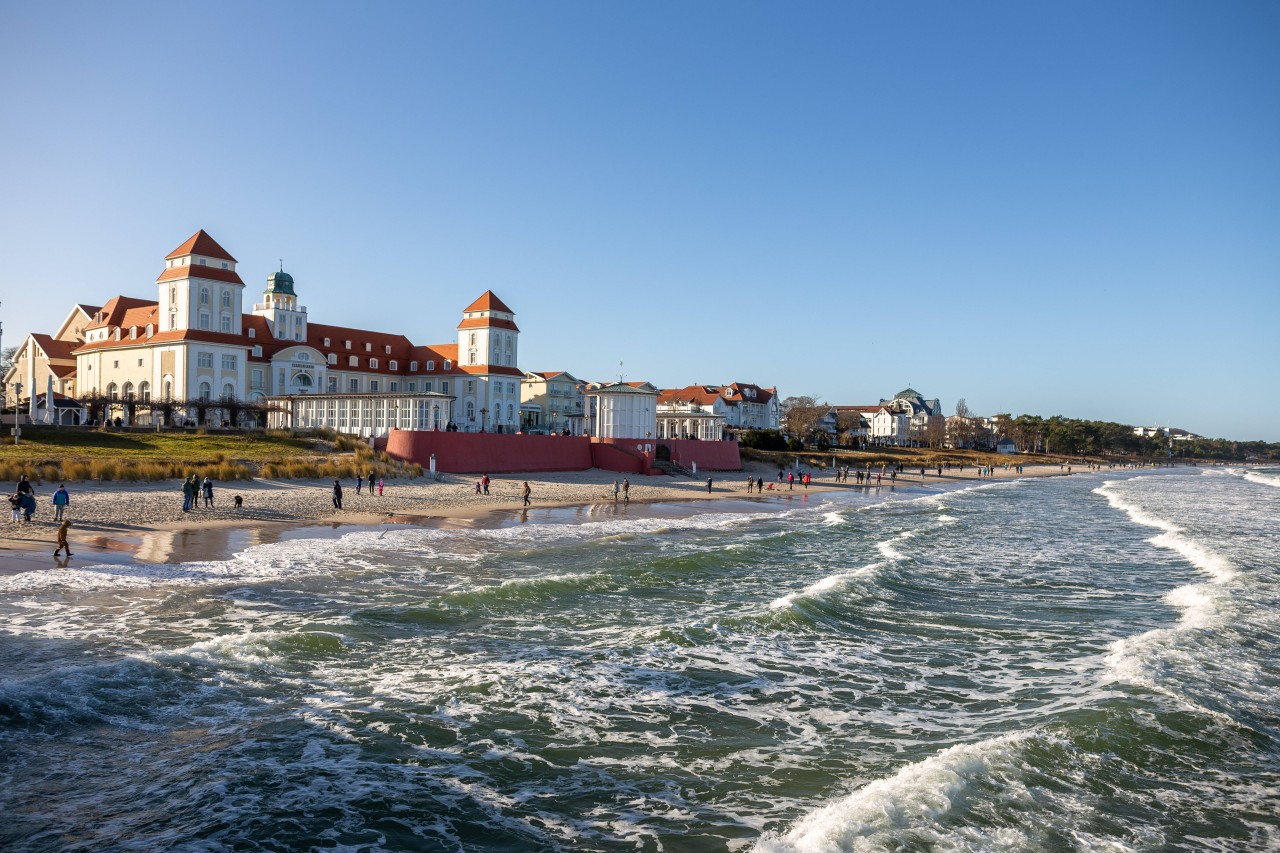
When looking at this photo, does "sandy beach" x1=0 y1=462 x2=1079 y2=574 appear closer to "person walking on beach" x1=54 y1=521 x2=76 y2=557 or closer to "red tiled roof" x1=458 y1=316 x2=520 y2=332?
"person walking on beach" x1=54 y1=521 x2=76 y2=557

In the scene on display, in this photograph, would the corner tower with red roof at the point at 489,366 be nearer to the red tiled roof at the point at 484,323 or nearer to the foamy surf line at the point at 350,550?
the red tiled roof at the point at 484,323

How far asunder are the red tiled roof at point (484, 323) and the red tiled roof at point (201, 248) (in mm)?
20751

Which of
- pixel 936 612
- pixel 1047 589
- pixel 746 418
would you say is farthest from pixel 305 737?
pixel 746 418

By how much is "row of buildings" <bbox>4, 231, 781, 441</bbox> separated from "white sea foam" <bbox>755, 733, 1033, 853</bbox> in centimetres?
4105

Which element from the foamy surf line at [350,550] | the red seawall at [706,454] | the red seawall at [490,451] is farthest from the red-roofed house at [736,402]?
the foamy surf line at [350,550]

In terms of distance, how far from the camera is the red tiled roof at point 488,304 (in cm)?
7688

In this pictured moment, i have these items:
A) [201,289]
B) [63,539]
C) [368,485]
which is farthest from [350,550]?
[201,289]

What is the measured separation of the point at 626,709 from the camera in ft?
35.9

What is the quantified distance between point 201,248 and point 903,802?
6677 cm

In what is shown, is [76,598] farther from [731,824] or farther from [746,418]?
[746,418]

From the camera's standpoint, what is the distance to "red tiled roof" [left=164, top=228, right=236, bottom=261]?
61.5 metres

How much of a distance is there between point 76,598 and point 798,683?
13.4 meters

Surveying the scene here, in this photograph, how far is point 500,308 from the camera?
77938mm

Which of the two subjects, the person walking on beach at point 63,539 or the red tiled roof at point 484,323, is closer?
the person walking on beach at point 63,539
